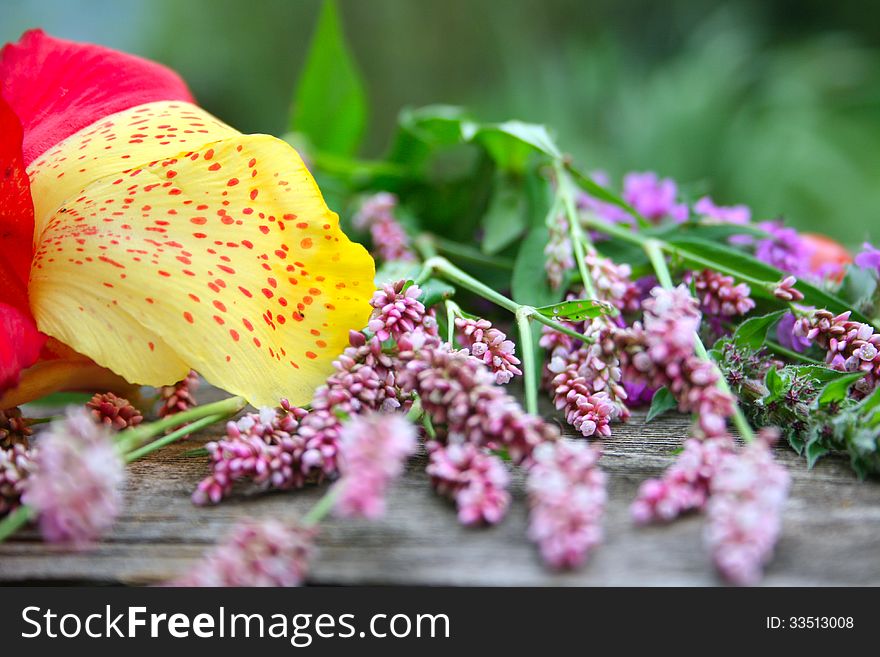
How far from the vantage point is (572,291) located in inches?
23.9

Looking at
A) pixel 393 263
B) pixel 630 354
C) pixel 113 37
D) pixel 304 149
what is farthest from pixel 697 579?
pixel 113 37

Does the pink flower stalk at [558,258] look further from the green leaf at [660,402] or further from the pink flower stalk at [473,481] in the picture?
the pink flower stalk at [473,481]

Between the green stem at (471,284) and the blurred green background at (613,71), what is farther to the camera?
the blurred green background at (613,71)

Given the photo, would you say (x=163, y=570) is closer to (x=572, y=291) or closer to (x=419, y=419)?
(x=419, y=419)

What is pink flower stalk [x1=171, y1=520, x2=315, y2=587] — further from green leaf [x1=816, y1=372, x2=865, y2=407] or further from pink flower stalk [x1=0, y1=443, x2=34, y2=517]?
green leaf [x1=816, y1=372, x2=865, y2=407]

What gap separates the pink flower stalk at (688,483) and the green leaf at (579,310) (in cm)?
12

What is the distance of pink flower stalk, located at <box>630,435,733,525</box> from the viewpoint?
0.37m

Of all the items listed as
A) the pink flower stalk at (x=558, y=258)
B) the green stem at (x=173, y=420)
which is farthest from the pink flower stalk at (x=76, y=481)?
the pink flower stalk at (x=558, y=258)

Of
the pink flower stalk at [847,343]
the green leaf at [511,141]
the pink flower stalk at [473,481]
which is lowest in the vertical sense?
the pink flower stalk at [473,481]

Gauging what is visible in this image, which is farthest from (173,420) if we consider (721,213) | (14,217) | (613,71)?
(613,71)

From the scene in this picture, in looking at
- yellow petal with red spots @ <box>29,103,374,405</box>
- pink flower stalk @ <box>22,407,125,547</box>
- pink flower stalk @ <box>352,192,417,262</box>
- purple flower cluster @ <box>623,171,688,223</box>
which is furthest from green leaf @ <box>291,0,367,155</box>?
pink flower stalk @ <box>22,407,125,547</box>

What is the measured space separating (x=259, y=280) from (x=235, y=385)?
6cm

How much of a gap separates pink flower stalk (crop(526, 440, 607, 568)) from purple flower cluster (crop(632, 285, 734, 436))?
0.06 m

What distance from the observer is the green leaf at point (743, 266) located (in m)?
0.55
